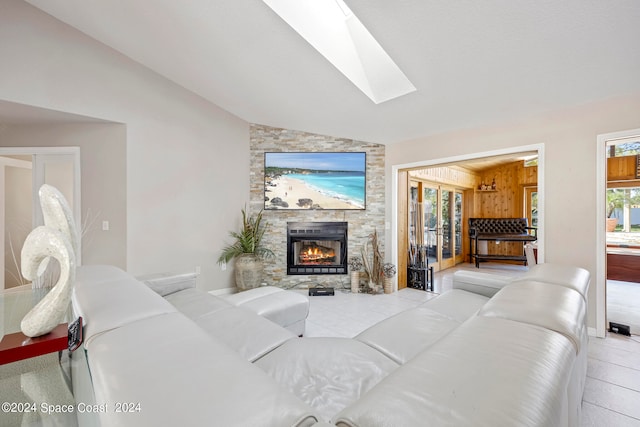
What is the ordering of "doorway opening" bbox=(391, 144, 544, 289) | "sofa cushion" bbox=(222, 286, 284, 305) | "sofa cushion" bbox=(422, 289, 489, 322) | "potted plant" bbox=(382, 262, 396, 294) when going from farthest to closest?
"potted plant" bbox=(382, 262, 396, 294) < "doorway opening" bbox=(391, 144, 544, 289) < "sofa cushion" bbox=(222, 286, 284, 305) < "sofa cushion" bbox=(422, 289, 489, 322)

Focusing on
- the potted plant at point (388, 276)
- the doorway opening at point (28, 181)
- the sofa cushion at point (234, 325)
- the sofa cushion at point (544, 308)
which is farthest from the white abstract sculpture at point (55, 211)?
the potted plant at point (388, 276)

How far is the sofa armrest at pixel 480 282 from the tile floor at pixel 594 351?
0.84m

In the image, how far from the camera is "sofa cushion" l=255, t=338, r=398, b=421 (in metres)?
1.08

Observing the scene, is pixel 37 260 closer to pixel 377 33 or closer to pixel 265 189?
pixel 377 33

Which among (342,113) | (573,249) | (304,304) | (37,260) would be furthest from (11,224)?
(573,249)

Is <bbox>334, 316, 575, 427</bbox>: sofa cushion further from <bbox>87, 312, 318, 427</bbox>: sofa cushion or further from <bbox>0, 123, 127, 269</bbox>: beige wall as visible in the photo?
<bbox>0, 123, 127, 269</bbox>: beige wall

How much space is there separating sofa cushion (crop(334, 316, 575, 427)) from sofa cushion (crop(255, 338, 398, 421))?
50 centimetres

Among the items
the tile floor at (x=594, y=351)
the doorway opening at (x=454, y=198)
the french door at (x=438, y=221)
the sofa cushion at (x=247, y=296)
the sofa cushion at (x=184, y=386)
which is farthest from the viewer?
the french door at (x=438, y=221)

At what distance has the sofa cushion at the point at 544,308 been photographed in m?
0.94

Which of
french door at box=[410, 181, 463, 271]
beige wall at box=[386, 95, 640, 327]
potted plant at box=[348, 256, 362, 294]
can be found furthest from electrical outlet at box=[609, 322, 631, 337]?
potted plant at box=[348, 256, 362, 294]

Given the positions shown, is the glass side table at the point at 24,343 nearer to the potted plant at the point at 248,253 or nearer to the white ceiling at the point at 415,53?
the white ceiling at the point at 415,53

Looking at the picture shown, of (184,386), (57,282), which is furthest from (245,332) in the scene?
(184,386)

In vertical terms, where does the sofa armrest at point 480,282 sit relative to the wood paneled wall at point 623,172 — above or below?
below

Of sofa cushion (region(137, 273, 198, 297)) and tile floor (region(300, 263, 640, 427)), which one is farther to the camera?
sofa cushion (region(137, 273, 198, 297))
